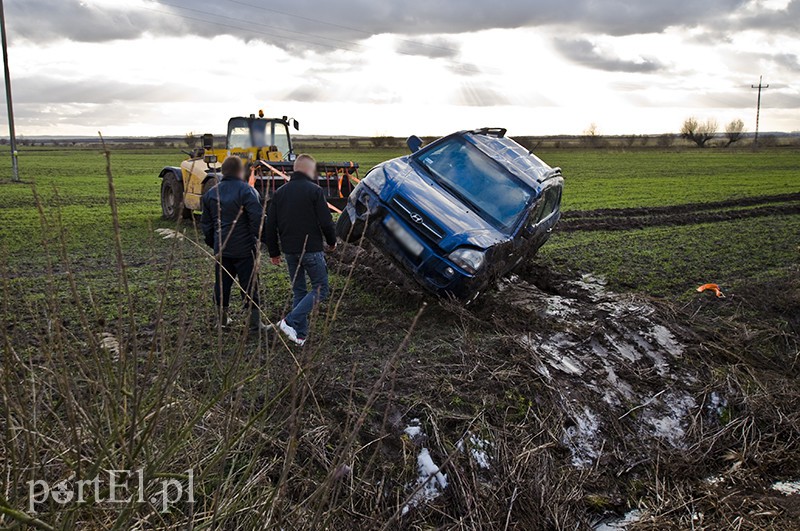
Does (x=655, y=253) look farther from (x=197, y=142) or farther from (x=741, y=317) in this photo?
(x=197, y=142)

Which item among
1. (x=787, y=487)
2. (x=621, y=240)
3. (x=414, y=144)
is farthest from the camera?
(x=621, y=240)

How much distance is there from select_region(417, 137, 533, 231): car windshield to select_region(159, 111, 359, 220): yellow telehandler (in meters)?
3.87

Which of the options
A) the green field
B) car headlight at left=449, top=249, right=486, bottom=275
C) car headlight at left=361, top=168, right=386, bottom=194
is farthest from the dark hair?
car headlight at left=449, top=249, right=486, bottom=275

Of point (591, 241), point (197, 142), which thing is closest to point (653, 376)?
point (591, 241)

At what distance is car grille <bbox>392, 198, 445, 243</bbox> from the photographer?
738cm

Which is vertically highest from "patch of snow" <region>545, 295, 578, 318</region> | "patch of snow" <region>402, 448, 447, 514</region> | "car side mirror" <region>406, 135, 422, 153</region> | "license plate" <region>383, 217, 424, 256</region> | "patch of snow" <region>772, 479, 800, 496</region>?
"car side mirror" <region>406, 135, 422, 153</region>

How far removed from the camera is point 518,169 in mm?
8578

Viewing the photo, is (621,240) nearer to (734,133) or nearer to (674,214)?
(674,214)

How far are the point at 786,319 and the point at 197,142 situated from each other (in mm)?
12033

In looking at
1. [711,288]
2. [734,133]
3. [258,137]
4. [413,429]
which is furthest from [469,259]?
[734,133]

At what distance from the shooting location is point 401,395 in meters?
5.46

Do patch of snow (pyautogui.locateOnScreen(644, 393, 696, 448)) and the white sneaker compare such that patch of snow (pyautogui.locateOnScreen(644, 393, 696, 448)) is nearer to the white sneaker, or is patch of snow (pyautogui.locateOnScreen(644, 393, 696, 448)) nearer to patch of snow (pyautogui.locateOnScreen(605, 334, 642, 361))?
patch of snow (pyautogui.locateOnScreen(605, 334, 642, 361))

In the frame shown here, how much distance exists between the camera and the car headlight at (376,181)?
26.0 ft

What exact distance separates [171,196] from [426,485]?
12.3 meters
